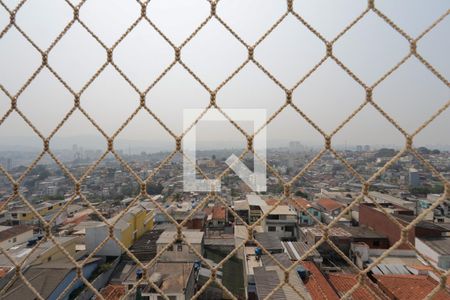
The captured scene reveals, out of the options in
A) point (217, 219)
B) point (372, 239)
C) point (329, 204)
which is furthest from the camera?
point (329, 204)

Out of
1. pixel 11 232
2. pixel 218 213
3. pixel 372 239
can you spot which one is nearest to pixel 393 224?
pixel 372 239

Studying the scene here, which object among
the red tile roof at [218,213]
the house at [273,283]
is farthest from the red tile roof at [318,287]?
the red tile roof at [218,213]

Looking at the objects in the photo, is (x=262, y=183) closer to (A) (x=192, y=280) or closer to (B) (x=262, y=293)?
(B) (x=262, y=293)

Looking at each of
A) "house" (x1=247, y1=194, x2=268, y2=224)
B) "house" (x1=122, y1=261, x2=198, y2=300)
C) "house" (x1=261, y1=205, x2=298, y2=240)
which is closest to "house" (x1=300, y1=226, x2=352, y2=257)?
"house" (x1=261, y1=205, x2=298, y2=240)

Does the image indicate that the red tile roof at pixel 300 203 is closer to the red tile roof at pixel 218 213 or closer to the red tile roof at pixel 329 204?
the red tile roof at pixel 329 204

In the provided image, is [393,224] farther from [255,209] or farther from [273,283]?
[273,283]

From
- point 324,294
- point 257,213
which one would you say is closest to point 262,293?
point 324,294

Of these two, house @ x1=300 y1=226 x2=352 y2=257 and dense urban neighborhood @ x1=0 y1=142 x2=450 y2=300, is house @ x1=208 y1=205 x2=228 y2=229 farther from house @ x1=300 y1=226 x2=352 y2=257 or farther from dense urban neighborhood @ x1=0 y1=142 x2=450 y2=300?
house @ x1=300 y1=226 x2=352 y2=257
